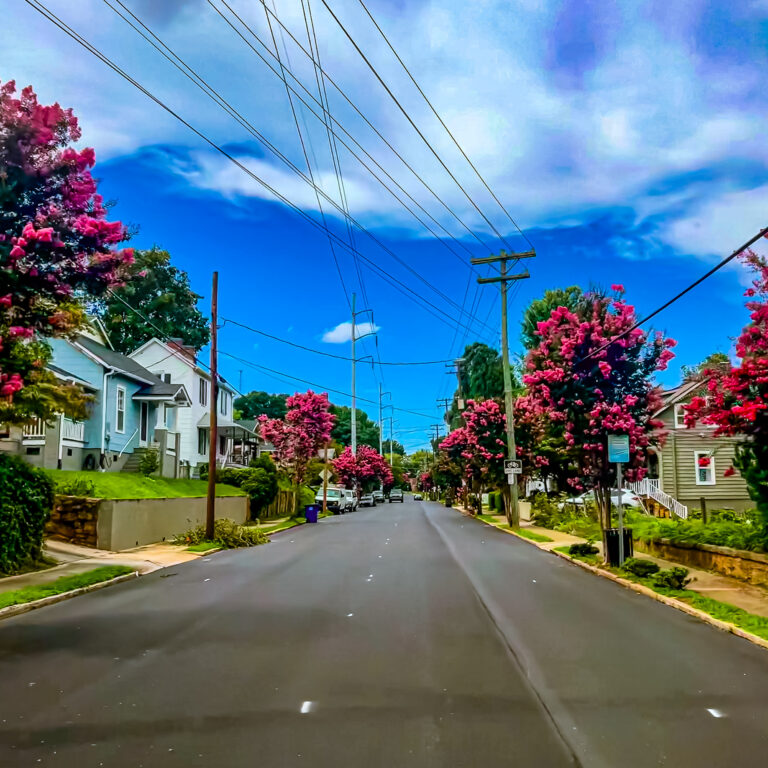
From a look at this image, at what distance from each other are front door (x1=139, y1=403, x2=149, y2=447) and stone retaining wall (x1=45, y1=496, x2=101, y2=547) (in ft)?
51.1

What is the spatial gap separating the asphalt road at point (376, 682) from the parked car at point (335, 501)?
44.6 metres

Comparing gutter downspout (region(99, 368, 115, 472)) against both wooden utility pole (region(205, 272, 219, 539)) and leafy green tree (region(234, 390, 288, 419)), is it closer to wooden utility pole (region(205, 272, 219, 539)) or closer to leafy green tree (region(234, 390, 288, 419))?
wooden utility pole (region(205, 272, 219, 539))

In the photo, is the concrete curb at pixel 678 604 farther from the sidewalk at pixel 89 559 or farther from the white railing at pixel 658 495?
the white railing at pixel 658 495

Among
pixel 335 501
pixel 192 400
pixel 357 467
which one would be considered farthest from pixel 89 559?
pixel 357 467

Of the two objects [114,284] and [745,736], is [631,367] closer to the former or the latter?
[114,284]

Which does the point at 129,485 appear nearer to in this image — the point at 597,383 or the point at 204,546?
the point at 204,546

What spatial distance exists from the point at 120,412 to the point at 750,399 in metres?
27.4

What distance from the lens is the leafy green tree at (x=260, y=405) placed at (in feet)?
391

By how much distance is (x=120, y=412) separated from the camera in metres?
34.6

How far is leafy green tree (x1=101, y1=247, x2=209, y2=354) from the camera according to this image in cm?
6341

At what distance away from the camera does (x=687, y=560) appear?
1759 cm

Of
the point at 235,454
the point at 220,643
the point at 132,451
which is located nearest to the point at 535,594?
the point at 220,643

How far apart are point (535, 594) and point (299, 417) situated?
110 feet

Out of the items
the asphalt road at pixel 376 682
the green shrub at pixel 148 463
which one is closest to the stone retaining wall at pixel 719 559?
the asphalt road at pixel 376 682
